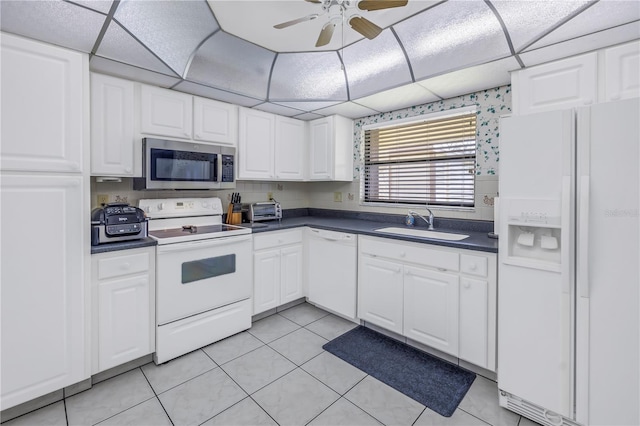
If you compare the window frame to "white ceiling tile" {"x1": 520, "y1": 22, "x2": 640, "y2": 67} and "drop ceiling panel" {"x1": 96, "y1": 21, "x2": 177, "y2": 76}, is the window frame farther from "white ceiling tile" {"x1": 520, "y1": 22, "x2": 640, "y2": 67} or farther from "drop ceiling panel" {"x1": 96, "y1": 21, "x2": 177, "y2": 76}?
"drop ceiling panel" {"x1": 96, "y1": 21, "x2": 177, "y2": 76}

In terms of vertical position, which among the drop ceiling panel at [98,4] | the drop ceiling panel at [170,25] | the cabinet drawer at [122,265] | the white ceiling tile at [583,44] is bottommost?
the cabinet drawer at [122,265]

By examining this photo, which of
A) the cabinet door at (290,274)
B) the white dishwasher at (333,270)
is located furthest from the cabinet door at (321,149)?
the cabinet door at (290,274)

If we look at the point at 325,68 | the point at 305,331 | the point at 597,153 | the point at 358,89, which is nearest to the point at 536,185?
the point at 597,153

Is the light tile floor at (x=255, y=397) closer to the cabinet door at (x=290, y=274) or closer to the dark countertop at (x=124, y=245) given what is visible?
the cabinet door at (x=290, y=274)

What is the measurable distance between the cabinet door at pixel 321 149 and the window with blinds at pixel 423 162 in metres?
0.45

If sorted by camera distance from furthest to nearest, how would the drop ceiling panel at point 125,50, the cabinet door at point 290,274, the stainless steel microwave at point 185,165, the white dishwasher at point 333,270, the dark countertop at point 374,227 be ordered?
1. the cabinet door at point 290,274
2. the white dishwasher at point 333,270
3. the stainless steel microwave at point 185,165
4. the dark countertop at point 374,227
5. the drop ceiling panel at point 125,50

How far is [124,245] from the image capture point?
207 centimetres

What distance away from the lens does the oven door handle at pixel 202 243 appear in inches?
89.0

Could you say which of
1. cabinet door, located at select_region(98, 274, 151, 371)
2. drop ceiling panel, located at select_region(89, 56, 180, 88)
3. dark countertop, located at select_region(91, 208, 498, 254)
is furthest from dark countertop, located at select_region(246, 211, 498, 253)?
drop ceiling panel, located at select_region(89, 56, 180, 88)

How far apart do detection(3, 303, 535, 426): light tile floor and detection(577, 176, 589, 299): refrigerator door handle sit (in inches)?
35.1

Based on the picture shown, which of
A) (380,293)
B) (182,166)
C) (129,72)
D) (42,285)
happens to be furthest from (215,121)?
(380,293)

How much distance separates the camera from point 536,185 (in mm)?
1658

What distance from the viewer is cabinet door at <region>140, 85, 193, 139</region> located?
8.05 feet

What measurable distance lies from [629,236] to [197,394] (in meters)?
2.54
